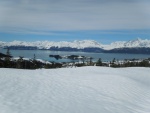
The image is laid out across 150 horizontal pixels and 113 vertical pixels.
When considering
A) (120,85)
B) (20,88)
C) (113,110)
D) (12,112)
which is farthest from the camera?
(120,85)

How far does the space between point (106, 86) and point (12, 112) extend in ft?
28.8

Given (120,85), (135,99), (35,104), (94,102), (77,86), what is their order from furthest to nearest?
(120,85) < (77,86) < (135,99) < (94,102) < (35,104)

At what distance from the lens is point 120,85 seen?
17.6 metres

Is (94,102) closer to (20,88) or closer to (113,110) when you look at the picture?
(113,110)

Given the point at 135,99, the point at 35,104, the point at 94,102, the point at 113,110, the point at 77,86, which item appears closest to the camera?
the point at 35,104

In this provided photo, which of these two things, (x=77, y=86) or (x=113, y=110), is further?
(x=77, y=86)

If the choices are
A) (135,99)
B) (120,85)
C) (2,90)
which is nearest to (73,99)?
(2,90)

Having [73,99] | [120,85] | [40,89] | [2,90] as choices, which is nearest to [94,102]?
[73,99]

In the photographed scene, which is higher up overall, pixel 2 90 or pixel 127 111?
pixel 2 90

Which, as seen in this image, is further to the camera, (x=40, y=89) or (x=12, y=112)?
(x=40, y=89)

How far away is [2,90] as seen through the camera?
12.3 metres

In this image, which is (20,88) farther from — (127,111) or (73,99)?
(127,111)

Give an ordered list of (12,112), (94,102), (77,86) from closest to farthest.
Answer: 1. (12,112)
2. (94,102)
3. (77,86)

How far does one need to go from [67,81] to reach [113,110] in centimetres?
645
